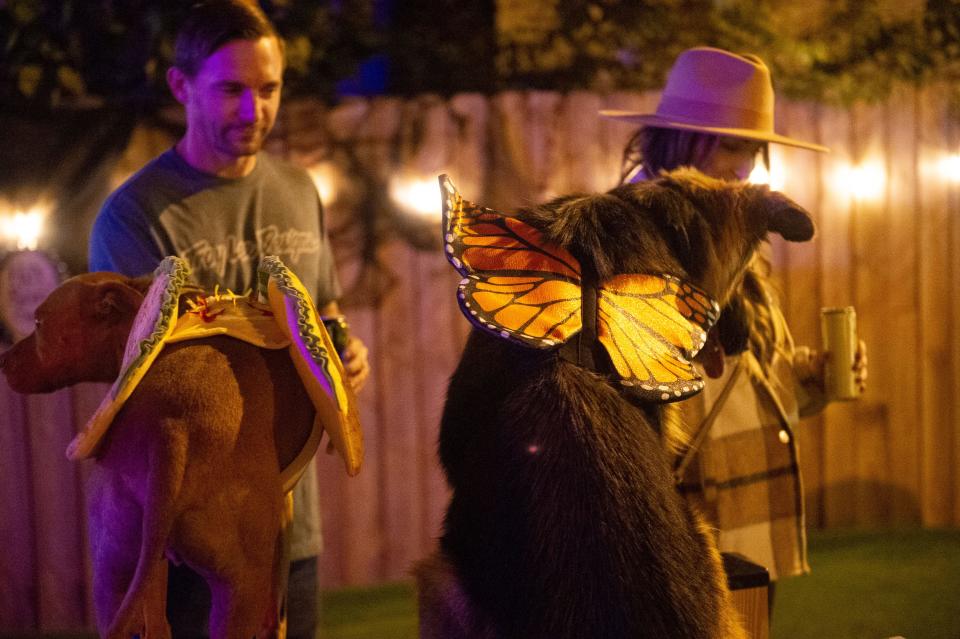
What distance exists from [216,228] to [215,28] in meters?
0.42

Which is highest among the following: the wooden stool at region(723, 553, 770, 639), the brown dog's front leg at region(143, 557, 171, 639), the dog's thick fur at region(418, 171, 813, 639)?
the dog's thick fur at region(418, 171, 813, 639)

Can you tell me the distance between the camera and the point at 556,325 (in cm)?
105

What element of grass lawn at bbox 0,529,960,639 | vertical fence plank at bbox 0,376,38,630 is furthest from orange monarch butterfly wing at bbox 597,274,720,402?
vertical fence plank at bbox 0,376,38,630

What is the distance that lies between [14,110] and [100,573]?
2832 mm

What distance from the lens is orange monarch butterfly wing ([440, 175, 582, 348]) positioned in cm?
104

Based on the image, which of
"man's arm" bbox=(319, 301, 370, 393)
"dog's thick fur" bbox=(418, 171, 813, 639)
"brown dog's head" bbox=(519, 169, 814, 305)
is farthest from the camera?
"man's arm" bbox=(319, 301, 370, 393)

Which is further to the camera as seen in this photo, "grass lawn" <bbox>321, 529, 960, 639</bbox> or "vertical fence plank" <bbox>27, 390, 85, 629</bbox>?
"vertical fence plank" <bbox>27, 390, 85, 629</bbox>

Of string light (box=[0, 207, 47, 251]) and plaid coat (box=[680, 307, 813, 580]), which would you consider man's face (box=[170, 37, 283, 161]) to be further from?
string light (box=[0, 207, 47, 251])

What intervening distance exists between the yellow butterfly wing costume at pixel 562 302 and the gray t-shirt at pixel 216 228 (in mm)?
853

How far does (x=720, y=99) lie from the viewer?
2.02 m

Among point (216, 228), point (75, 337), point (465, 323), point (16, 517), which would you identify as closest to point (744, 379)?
point (216, 228)

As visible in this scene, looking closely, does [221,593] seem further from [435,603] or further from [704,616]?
[704,616]

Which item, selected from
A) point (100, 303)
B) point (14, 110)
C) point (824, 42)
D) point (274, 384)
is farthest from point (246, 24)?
point (824, 42)

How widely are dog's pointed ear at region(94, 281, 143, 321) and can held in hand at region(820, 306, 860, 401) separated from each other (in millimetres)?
1423
